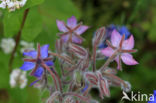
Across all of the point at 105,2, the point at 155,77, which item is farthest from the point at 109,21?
the point at 155,77

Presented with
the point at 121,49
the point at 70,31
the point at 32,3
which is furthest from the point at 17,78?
the point at 121,49

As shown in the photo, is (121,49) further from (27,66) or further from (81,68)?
(27,66)

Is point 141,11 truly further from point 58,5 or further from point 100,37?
point 100,37

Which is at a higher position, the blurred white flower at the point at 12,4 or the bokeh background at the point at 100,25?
the blurred white flower at the point at 12,4

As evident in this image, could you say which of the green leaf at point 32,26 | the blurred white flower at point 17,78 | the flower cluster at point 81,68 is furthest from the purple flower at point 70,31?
the blurred white flower at point 17,78

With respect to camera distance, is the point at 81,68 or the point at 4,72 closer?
the point at 81,68

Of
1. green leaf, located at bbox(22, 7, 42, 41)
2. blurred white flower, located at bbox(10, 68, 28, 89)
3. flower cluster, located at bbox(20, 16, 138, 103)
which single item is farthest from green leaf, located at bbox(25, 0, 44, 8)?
blurred white flower, located at bbox(10, 68, 28, 89)

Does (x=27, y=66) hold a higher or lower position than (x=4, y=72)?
higher

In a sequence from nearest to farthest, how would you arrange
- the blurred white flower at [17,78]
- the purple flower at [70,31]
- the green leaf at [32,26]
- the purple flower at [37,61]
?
the purple flower at [37,61] < the purple flower at [70,31] < the green leaf at [32,26] < the blurred white flower at [17,78]

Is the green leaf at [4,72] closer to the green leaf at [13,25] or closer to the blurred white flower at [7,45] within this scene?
the blurred white flower at [7,45]
